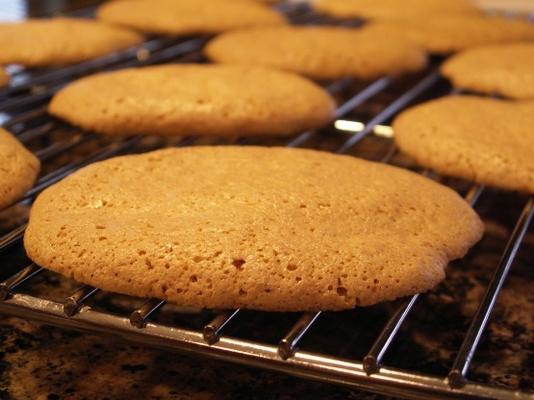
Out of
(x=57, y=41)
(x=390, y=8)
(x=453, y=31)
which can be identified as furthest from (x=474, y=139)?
(x=390, y=8)

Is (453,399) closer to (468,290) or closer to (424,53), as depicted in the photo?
(468,290)

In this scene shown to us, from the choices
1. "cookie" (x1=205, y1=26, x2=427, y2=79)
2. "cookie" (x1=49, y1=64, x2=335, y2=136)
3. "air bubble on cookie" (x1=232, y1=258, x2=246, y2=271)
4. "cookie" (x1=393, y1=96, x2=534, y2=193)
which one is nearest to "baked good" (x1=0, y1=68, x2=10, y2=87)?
"cookie" (x1=49, y1=64, x2=335, y2=136)

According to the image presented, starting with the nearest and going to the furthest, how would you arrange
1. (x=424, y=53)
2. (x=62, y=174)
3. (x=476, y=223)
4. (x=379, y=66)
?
(x=476, y=223), (x=62, y=174), (x=379, y=66), (x=424, y=53)

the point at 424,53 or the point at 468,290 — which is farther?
the point at 424,53

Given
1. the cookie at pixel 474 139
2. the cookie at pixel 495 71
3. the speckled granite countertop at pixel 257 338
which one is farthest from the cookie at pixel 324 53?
the speckled granite countertop at pixel 257 338

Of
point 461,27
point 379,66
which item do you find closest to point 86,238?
point 379,66

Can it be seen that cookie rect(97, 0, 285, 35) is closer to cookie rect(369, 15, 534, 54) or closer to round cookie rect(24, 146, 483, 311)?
cookie rect(369, 15, 534, 54)

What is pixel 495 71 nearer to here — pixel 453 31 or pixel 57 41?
pixel 453 31
